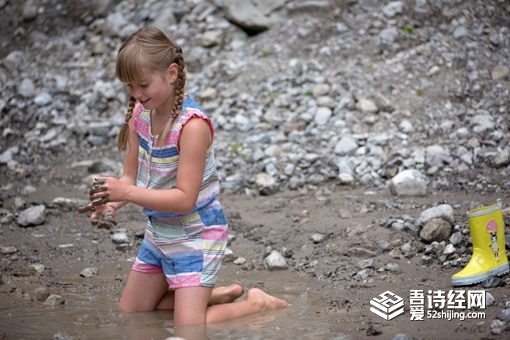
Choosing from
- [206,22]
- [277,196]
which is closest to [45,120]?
[206,22]

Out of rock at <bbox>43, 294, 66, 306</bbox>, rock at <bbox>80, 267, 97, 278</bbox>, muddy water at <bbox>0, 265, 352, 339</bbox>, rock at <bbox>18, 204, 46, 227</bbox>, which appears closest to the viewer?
muddy water at <bbox>0, 265, 352, 339</bbox>

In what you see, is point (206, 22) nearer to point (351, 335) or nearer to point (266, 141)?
point (266, 141)

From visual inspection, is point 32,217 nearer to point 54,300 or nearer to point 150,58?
point 54,300

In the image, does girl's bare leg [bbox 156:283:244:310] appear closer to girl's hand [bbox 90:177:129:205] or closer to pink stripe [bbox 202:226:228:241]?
pink stripe [bbox 202:226:228:241]

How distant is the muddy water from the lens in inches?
149

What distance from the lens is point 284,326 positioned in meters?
3.92

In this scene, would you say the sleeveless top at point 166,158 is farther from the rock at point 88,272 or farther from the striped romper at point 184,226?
the rock at point 88,272

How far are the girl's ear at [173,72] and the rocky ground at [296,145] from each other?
4.19 feet

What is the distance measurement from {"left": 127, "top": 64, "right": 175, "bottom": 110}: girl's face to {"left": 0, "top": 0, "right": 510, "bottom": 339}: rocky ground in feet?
3.78

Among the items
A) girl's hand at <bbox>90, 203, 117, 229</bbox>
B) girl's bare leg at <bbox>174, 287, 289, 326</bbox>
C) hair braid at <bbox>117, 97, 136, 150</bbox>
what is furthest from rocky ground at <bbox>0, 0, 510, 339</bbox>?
hair braid at <bbox>117, 97, 136, 150</bbox>

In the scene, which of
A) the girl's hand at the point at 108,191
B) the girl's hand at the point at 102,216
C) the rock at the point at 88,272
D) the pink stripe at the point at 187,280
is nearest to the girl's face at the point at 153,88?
the girl's hand at the point at 108,191

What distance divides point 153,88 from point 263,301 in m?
1.28

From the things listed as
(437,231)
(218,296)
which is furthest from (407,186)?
(218,296)

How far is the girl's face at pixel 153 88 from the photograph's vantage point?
376 cm
